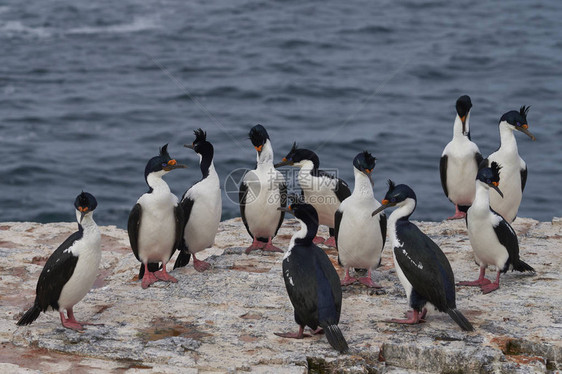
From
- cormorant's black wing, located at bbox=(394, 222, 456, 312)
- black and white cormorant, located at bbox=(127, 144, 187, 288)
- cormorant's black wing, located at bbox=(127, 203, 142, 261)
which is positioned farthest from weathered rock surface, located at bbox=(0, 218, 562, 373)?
cormorant's black wing, located at bbox=(127, 203, 142, 261)

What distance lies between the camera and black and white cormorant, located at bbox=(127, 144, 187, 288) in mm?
8992

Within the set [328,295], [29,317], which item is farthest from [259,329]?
[29,317]

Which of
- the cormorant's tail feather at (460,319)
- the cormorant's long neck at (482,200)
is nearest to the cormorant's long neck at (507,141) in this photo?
the cormorant's long neck at (482,200)

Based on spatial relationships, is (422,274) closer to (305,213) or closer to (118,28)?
(305,213)

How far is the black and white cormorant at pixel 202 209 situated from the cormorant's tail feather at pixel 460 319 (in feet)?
10.1

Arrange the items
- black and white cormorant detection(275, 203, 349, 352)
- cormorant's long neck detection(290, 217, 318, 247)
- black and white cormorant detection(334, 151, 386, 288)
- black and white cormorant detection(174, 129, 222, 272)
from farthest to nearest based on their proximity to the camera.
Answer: black and white cormorant detection(174, 129, 222, 272) < black and white cormorant detection(334, 151, 386, 288) < cormorant's long neck detection(290, 217, 318, 247) < black and white cormorant detection(275, 203, 349, 352)

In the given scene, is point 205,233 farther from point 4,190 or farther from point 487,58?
point 487,58

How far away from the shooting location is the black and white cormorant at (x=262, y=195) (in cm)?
999

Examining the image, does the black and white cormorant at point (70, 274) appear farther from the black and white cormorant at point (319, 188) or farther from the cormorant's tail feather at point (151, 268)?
the black and white cormorant at point (319, 188)

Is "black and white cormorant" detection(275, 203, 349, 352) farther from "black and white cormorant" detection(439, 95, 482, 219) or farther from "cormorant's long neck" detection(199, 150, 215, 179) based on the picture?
"black and white cormorant" detection(439, 95, 482, 219)

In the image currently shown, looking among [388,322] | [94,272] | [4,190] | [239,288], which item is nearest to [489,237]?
[388,322]

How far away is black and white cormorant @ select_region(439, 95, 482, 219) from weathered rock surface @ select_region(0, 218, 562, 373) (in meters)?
2.06

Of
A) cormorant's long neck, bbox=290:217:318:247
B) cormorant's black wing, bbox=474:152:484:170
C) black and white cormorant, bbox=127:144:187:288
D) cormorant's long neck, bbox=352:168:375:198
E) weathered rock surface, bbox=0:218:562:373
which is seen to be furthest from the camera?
cormorant's black wing, bbox=474:152:484:170

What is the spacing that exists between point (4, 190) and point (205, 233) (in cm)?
1164
